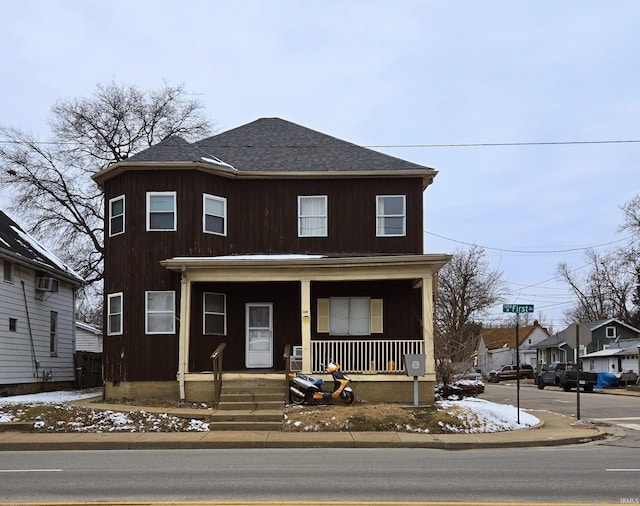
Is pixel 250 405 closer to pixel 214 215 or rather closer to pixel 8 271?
pixel 214 215

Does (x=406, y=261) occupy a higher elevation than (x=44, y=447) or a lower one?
higher

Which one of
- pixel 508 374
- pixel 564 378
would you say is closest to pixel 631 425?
pixel 564 378

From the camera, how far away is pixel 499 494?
923 cm

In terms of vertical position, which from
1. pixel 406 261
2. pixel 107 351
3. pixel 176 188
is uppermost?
pixel 176 188

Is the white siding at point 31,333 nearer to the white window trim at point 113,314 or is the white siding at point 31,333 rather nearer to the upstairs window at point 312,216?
the white window trim at point 113,314

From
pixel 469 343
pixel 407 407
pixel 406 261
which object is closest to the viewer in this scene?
pixel 407 407

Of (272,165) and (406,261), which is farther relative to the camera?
(272,165)

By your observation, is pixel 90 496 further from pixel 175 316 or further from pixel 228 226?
pixel 228 226

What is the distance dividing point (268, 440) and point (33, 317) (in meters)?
13.9

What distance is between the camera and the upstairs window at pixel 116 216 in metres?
22.2

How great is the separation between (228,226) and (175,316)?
11.2ft

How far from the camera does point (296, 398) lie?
19719 mm

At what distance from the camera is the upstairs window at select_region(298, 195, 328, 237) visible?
23.6 meters

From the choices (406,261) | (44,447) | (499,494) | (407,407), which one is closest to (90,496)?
(499,494)
